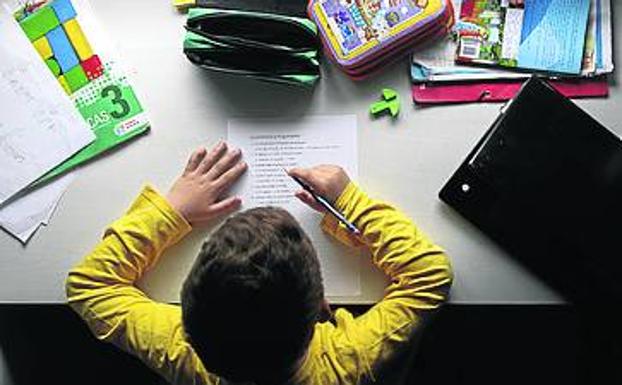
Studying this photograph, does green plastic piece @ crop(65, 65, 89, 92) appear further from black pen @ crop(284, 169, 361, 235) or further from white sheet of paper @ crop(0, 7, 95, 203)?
black pen @ crop(284, 169, 361, 235)

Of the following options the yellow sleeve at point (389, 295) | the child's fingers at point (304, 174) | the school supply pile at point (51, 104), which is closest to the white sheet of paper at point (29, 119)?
the school supply pile at point (51, 104)

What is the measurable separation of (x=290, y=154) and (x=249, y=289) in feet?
0.97

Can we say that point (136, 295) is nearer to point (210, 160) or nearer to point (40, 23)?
point (210, 160)

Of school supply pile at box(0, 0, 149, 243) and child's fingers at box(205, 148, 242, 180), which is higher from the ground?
school supply pile at box(0, 0, 149, 243)

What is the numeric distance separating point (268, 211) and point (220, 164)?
0.65 feet

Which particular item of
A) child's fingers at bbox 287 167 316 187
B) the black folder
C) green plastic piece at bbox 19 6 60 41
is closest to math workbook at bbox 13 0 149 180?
green plastic piece at bbox 19 6 60 41

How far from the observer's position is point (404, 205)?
3.41ft

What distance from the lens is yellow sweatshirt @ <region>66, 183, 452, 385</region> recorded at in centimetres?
97

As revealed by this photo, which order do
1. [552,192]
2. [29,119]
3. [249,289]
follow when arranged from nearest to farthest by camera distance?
1. [249,289]
2. [552,192]
3. [29,119]

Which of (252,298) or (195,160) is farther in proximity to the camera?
(195,160)

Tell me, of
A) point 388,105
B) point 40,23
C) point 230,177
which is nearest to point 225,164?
point 230,177

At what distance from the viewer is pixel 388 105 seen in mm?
1068

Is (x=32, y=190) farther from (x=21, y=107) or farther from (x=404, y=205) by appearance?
(x=404, y=205)

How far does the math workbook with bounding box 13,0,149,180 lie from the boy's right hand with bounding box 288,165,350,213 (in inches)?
9.0
